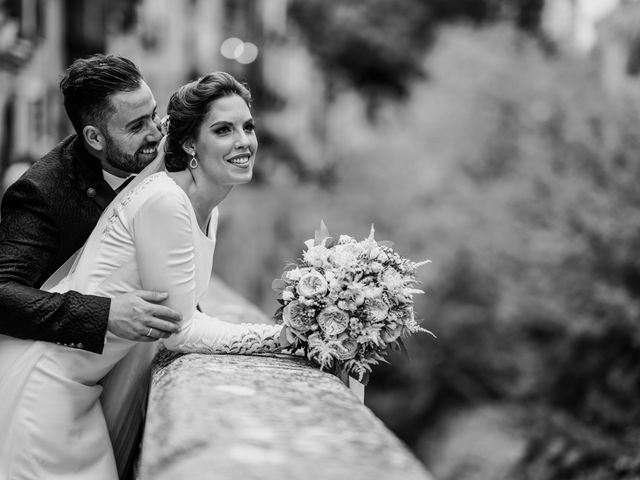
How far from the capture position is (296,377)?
3.34 m

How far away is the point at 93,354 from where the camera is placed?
3574 millimetres

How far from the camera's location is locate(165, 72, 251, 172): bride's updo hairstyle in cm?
381

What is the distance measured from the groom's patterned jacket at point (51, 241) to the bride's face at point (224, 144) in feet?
1.35

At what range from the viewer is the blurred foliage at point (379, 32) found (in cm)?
3966

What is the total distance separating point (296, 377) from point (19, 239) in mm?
1114

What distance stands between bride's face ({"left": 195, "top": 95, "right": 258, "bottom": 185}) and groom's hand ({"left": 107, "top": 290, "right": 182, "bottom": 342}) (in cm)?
60

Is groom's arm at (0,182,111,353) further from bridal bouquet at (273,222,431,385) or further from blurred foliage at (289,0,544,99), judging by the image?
blurred foliage at (289,0,544,99)

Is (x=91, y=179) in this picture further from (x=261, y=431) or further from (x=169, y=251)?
(x=261, y=431)

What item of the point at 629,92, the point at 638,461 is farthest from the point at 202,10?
the point at 638,461

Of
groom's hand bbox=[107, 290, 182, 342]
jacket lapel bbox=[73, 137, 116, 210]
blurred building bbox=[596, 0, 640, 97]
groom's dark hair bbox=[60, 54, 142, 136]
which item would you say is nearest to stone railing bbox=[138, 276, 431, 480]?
groom's hand bbox=[107, 290, 182, 342]

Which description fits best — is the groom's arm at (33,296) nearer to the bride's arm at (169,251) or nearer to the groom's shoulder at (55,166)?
the groom's shoulder at (55,166)

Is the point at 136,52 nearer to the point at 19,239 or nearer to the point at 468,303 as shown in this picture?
the point at 468,303

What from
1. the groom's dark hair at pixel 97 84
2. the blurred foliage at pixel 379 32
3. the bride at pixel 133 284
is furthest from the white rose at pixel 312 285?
the blurred foliage at pixel 379 32

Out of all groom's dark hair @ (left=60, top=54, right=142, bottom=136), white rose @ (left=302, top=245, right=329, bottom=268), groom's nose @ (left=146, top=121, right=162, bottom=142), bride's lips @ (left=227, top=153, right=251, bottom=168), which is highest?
groom's dark hair @ (left=60, top=54, right=142, bottom=136)
